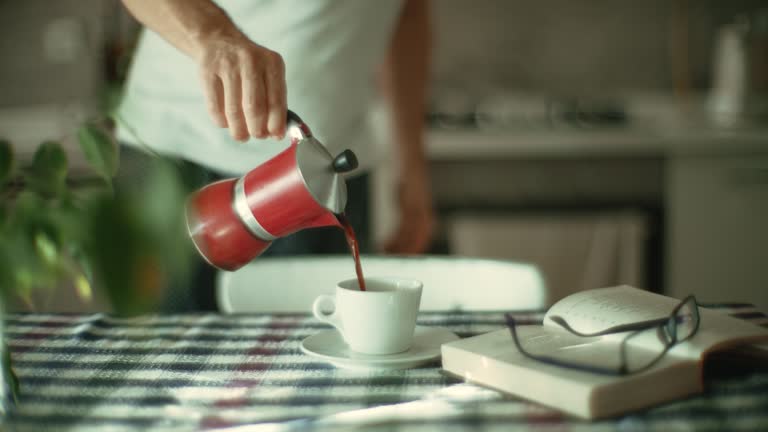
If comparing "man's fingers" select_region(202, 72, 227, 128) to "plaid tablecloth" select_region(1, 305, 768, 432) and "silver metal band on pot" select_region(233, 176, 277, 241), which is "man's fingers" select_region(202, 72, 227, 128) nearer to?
"silver metal band on pot" select_region(233, 176, 277, 241)

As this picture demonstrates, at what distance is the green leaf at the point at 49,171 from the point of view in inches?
21.5

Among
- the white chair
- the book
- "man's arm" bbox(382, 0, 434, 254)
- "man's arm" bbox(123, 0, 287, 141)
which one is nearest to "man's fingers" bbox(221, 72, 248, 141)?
"man's arm" bbox(123, 0, 287, 141)

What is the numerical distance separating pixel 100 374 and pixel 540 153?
71.9 inches

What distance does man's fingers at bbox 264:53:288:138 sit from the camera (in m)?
0.78

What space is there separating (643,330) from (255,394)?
346mm

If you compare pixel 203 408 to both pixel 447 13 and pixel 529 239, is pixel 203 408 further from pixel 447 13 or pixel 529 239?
pixel 447 13

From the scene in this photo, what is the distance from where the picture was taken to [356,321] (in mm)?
792

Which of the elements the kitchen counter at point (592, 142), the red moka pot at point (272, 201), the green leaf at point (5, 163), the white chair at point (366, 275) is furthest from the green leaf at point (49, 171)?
the kitchen counter at point (592, 142)

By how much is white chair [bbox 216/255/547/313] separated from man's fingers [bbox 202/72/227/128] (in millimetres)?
444

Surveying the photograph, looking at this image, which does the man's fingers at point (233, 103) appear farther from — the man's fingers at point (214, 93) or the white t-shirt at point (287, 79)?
the white t-shirt at point (287, 79)

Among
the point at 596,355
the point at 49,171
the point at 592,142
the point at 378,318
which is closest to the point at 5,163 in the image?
the point at 49,171

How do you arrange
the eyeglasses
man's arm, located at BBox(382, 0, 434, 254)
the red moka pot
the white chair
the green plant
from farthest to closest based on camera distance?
man's arm, located at BBox(382, 0, 434, 254), the white chair, the red moka pot, the eyeglasses, the green plant

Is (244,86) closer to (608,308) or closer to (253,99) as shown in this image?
(253,99)

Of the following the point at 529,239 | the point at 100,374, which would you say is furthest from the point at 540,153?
the point at 100,374
